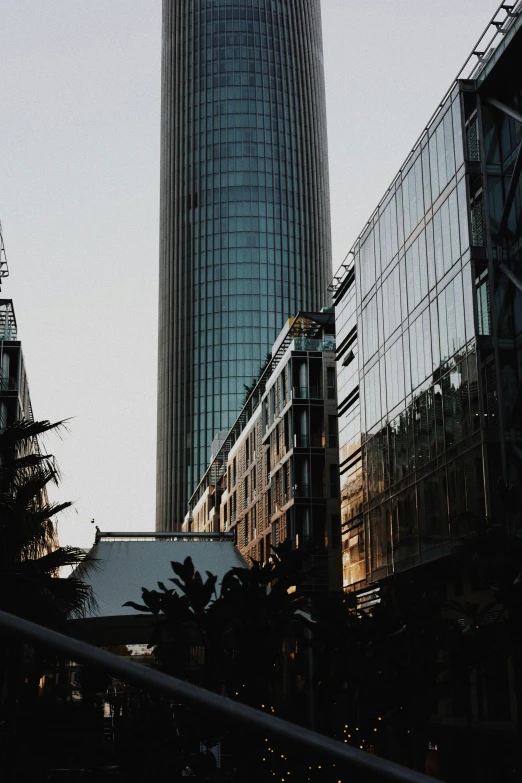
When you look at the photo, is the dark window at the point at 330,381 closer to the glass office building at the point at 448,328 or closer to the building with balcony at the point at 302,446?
the building with balcony at the point at 302,446

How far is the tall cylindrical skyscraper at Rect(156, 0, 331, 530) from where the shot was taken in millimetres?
146250

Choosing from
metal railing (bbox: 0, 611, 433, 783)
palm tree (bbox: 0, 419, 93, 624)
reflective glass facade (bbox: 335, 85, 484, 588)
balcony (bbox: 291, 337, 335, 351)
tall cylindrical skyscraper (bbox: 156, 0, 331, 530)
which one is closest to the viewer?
metal railing (bbox: 0, 611, 433, 783)

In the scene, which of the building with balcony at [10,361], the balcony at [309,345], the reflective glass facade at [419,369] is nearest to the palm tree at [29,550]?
the reflective glass facade at [419,369]

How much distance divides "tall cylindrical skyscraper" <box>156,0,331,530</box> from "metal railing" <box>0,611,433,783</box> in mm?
141496

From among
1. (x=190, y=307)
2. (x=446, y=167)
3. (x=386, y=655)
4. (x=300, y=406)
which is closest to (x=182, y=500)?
(x=190, y=307)

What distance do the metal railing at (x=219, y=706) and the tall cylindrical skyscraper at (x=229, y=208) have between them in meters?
141

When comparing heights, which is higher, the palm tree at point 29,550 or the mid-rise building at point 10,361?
the mid-rise building at point 10,361

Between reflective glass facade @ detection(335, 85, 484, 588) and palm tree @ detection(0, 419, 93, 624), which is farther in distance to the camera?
reflective glass facade @ detection(335, 85, 484, 588)

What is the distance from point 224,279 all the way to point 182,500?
110 feet

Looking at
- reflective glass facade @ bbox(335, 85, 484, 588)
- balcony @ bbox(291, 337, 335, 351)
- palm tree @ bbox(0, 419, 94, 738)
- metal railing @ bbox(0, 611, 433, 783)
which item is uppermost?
balcony @ bbox(291, 337, 335, 351)

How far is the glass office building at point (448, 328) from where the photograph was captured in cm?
3050

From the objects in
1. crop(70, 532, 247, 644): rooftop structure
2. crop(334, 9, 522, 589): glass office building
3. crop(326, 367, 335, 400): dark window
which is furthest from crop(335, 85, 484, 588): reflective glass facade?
crop(326, 367, 335, 400): dark window

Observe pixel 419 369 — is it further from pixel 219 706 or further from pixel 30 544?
pixel 219 706

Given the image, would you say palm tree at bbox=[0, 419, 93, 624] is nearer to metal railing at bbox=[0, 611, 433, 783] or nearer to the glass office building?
the glass office building
